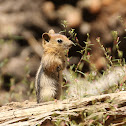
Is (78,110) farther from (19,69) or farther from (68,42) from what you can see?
(19,69)

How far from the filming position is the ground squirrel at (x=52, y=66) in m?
5.12

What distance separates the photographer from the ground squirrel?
202 inches

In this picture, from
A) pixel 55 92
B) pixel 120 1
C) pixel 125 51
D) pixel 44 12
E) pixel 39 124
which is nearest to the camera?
pixel 39 124

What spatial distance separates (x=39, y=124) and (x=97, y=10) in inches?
207

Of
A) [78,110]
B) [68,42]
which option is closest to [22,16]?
[68,42]

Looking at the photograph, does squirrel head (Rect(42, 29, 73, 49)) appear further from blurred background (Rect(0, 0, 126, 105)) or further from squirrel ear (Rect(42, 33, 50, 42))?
blurred background (Rect(0, 0, 126, 105))

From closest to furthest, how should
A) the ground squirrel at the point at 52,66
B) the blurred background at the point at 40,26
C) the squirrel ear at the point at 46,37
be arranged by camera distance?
1. the ground squirrel at the point at 52,66
2. the squirrel ear at the point at 46,37
3. the blurred background at the point at 40,26

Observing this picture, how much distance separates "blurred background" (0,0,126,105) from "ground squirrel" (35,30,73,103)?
247 centimetres

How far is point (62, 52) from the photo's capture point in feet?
17.6

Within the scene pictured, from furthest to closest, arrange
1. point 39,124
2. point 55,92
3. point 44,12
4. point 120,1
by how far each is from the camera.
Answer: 1. point 44,12
2. point 120,1
3. point 55,92
4. point 39,124

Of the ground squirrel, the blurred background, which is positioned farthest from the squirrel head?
the blurred background

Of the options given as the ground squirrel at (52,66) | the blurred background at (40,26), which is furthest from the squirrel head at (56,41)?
the blurred background at (40,26)

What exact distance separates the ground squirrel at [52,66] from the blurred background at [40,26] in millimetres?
2469

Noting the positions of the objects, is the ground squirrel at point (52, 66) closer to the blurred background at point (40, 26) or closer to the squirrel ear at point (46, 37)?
the squirrel ear at point (46, 37)
